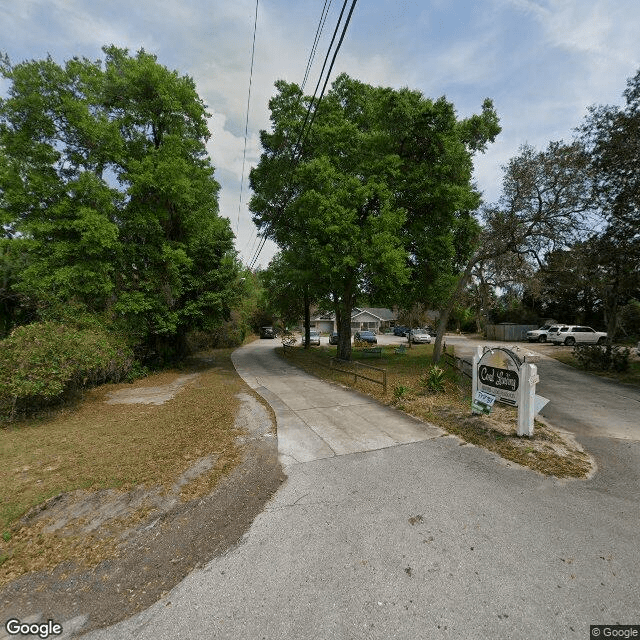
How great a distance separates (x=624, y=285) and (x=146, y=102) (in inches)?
908

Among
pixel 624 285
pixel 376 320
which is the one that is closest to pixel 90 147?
pixel 624 285

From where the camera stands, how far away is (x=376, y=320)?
5869cm

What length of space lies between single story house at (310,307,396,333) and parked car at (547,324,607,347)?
2959 cm

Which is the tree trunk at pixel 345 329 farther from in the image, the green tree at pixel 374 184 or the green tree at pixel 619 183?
the green tree at pixel 619 183

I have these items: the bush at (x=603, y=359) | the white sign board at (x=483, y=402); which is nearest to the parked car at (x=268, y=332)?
the bush at (x=603, y=359)

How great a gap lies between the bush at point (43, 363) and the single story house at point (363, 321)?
146 ft

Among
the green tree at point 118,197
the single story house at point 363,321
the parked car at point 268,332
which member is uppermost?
the green tree at point 118,197

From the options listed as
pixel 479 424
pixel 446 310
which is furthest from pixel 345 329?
pixel 479 424

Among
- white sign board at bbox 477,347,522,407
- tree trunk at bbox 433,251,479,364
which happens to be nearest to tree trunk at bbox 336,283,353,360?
tree trunk at bbox 433,251,479,364

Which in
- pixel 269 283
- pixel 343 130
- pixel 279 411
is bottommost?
pixel 279 411

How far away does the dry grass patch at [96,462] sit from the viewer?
145 inches

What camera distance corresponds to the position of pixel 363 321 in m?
56.9

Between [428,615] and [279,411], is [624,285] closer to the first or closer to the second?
[279,411]

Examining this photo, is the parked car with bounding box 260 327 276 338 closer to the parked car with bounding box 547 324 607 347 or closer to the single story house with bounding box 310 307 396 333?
the single story house with bounding box 310 307 396 333
